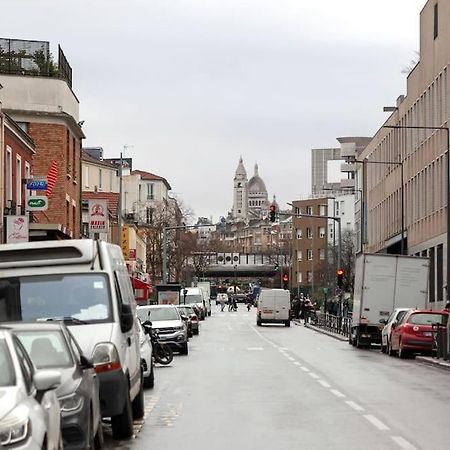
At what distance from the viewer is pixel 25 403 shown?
907 cm

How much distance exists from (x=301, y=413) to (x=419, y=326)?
2118cm

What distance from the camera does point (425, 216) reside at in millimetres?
70438

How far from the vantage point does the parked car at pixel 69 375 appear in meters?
11.6

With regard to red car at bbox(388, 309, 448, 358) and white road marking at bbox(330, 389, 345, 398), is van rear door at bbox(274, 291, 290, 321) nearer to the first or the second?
red car at bbox(388, 309, 448, 358)

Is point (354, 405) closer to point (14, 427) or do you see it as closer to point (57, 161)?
point (14, 427)

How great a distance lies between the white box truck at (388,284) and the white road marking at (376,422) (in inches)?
1146

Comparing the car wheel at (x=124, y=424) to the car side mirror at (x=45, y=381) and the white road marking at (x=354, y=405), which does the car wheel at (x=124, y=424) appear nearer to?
the white road marking at (x=354, y=405)

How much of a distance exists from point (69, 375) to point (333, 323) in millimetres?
58543

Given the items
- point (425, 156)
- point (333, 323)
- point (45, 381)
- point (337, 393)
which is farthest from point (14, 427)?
point (425, 156)

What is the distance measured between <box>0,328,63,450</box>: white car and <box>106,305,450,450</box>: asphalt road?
423 cm

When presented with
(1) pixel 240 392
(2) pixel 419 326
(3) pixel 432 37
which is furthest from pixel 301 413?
(3) pixel 432 37

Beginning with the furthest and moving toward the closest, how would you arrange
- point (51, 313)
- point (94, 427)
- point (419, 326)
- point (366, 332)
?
point (366, 332) < point (419, 326) < point (51, 313) < point (94, 427)

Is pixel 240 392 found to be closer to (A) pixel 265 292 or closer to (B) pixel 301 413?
(B) pixel 301 413

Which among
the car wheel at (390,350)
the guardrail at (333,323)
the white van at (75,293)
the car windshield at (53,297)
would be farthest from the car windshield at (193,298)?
the car windshield at (53,297)
